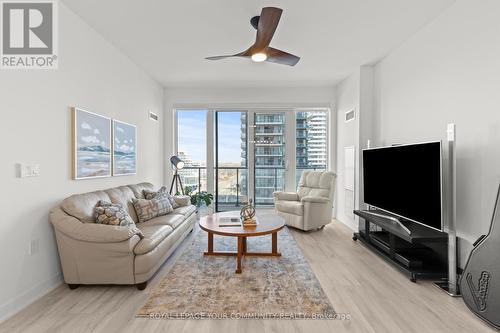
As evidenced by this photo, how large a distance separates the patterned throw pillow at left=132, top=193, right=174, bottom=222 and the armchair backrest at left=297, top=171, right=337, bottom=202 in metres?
2.48

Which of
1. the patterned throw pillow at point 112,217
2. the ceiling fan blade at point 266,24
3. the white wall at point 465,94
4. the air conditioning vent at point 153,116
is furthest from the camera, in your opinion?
the air conditioning vent at point 153,116

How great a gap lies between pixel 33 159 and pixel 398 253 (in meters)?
3.68

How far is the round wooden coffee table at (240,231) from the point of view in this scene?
3.00 m

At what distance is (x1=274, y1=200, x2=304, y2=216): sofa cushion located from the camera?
181 inches

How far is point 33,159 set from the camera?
96.0 inches

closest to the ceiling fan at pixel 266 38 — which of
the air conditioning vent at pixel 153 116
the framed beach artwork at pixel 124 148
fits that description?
the framed beach artwork at pixel 124 148

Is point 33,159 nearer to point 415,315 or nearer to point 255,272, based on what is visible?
point 255,272

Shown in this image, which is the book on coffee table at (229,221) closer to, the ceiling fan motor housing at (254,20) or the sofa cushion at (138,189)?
the sofa cushion at (138,189)

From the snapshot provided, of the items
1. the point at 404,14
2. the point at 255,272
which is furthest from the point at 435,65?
the point at 255,272

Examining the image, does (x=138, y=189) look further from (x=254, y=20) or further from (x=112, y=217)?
(x=254, y=20)

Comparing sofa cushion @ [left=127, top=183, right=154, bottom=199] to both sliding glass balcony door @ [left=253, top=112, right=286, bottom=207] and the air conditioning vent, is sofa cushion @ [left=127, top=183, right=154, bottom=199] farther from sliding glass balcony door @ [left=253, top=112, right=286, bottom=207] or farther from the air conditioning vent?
sliding glass balcony door @ [left=253, top=112, right=286, bottom=207]

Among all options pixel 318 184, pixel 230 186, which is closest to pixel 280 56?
pixel 318 184

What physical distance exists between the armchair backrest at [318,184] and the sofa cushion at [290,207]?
38 cm

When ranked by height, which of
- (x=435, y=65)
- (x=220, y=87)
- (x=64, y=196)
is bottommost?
(x=64, y=196)
